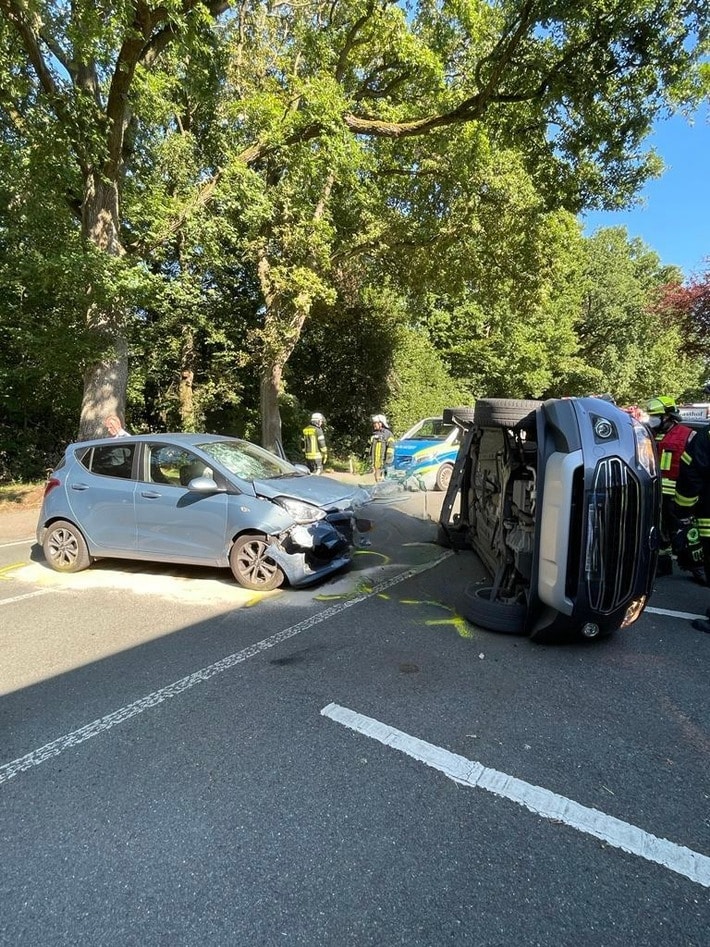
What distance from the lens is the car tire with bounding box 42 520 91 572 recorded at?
20.5 feet

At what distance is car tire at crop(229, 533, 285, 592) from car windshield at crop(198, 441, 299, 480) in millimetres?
678

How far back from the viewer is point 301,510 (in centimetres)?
549

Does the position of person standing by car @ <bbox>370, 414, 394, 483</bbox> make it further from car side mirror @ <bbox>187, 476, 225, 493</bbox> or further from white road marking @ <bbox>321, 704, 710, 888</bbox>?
white road marking @ <bbox>321, 704, 710, 888</bbox>

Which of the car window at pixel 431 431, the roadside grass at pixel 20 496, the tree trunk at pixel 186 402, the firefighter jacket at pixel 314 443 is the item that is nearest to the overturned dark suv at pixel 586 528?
the car window at pixel 431 431

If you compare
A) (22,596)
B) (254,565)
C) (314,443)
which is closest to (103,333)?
(314,443)

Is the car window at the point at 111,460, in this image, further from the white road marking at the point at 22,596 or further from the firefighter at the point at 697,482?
the firefighter at the point at 697,482

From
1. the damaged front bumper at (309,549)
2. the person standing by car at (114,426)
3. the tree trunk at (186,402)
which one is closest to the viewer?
the damaged front bumper at (309,549)

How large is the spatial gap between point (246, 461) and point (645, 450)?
3951 mm

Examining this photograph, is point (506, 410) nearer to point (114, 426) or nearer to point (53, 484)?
point (53, 484)

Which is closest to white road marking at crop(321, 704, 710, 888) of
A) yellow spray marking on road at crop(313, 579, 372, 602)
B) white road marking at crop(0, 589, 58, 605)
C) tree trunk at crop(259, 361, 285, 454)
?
yellow spray marking on road at crop(313, 579, 372, 602)

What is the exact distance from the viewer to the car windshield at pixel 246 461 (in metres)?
5.88

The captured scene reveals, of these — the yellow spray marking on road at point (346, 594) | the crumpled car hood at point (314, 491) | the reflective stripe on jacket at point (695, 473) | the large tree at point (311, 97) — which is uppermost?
the large tree at point (311, 97)

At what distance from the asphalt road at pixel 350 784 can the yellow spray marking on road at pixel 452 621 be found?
3cm

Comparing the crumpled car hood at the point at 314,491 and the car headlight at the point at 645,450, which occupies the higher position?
the car headlight at the point at 645,450
